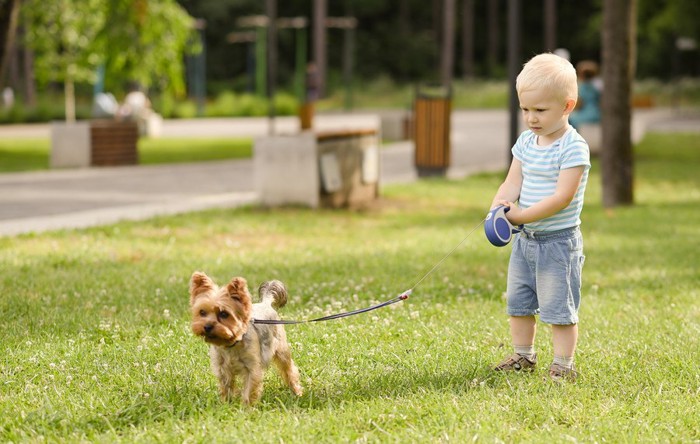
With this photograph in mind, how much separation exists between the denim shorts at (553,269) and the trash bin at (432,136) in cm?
1364

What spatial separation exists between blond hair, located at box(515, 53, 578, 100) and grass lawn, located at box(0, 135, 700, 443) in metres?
1.42

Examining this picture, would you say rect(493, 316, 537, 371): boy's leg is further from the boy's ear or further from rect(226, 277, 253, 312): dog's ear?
rect(226, 277, 253, 312): dog's ear

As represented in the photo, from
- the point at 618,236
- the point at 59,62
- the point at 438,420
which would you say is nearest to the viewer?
the point at 438,420

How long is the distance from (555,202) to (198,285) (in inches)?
69.0

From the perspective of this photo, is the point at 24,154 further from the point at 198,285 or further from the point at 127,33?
the point at 198,285

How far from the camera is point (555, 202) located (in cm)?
497

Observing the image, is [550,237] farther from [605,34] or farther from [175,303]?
[605,34]

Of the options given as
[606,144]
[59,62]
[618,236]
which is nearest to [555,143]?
[618,236]

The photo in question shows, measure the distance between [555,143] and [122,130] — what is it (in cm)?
1618

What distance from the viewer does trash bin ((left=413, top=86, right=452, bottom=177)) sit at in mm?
18781

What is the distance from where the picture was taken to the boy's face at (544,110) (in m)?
4.91

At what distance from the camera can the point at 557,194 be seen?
4.97 metres

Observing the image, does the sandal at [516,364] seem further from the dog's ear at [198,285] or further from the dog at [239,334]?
the dog's ear at [198,285]

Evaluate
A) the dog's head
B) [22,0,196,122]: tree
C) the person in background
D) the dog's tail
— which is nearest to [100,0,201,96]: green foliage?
[22,0,196,122]: tree
